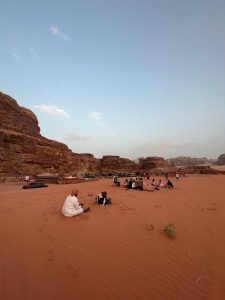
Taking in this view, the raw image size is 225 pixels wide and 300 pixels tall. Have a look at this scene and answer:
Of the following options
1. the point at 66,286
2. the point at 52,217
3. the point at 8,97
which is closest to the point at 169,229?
the point at 66,286

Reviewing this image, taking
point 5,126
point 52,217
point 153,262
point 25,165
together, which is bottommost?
point 153,262

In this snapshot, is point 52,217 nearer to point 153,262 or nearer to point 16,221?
point 16,221

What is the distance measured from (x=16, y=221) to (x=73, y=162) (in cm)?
3932

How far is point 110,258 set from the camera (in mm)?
4289

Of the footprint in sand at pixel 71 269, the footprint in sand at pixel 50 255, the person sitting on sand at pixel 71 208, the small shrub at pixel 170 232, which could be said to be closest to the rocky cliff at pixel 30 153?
the person sitting on sand at pixel 71 208

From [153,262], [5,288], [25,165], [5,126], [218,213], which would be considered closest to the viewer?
[5,288]

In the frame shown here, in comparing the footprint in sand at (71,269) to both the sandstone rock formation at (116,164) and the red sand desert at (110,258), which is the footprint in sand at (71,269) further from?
the sandstone rock formation at (116,164)

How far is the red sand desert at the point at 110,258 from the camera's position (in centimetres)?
331

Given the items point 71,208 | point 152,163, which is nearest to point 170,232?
point 71,208

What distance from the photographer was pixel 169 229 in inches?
218

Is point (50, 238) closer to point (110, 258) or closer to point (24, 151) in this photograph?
point (110, 258)

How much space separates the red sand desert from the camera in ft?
10.9

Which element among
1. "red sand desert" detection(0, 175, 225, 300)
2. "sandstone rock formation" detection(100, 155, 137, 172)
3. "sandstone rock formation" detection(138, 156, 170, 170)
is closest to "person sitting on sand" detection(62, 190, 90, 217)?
"red sand desert" detection(0, 175, 225, 300)

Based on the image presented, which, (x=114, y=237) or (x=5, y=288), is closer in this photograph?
(x=5, y=288)
